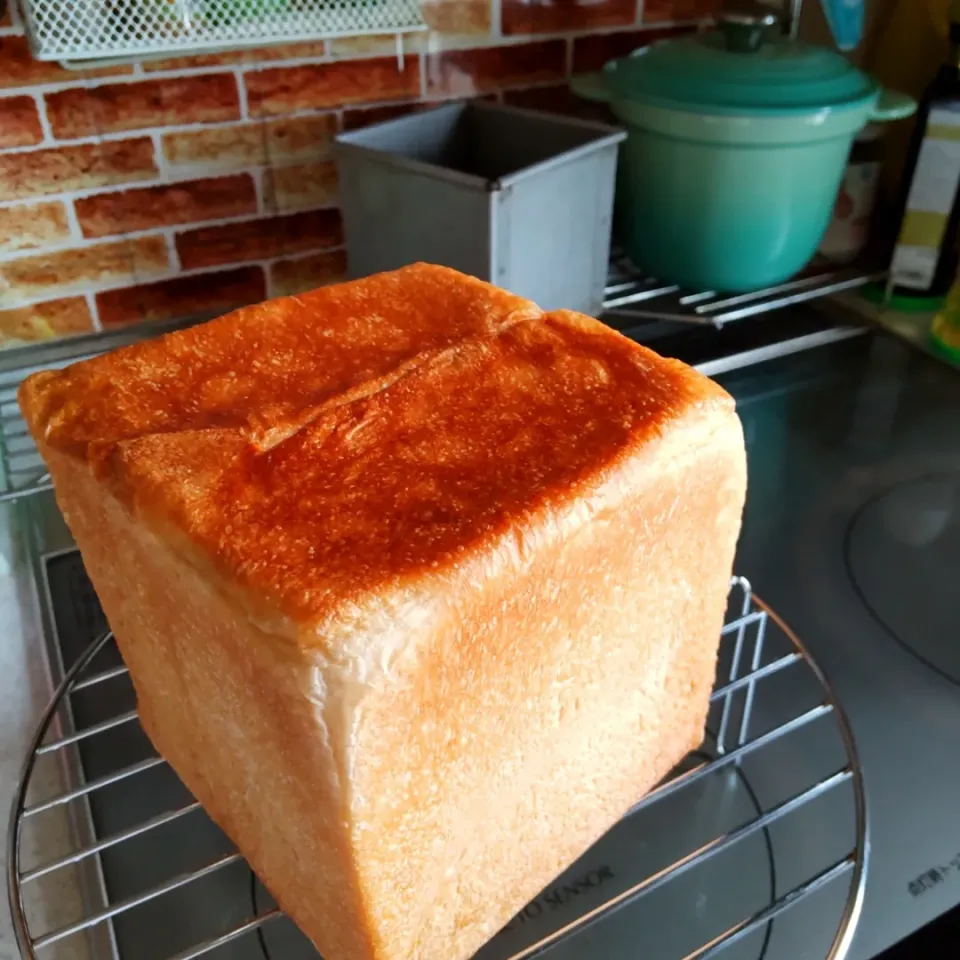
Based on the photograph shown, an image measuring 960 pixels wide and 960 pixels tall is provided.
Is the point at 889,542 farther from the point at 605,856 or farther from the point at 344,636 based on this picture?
the point at 344,636

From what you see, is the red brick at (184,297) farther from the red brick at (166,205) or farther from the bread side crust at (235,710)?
the bread side crust at (235,710)

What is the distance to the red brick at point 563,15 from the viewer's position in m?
1.06

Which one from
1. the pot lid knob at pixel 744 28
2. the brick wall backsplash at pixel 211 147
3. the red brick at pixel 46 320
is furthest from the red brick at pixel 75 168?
the pot lid knob at pixel 744 28

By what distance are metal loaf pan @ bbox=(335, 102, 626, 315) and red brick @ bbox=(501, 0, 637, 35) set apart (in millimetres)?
113

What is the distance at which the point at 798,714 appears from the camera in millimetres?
710

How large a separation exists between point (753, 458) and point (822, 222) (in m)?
0.30

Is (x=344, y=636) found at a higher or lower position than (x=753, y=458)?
higher

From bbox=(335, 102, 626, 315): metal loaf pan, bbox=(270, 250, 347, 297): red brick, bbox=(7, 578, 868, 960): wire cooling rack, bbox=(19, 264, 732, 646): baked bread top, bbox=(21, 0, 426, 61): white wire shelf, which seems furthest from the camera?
bbox=(270, 250, 347, 297): red brick

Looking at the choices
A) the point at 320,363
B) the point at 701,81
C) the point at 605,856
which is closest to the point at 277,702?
the point at 320,363

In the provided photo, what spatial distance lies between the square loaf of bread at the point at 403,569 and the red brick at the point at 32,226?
0.49 metres

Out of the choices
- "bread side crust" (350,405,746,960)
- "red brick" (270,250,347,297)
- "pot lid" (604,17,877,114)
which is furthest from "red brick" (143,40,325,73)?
"bread side crust" (350,405,746,960)

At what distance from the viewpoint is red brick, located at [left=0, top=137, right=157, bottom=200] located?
90 cm

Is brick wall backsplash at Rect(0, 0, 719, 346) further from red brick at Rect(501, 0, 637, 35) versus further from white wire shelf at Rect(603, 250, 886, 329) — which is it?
white wire shelf at Rect(603, 250, 886, 329)

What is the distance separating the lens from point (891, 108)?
3.27 ft
